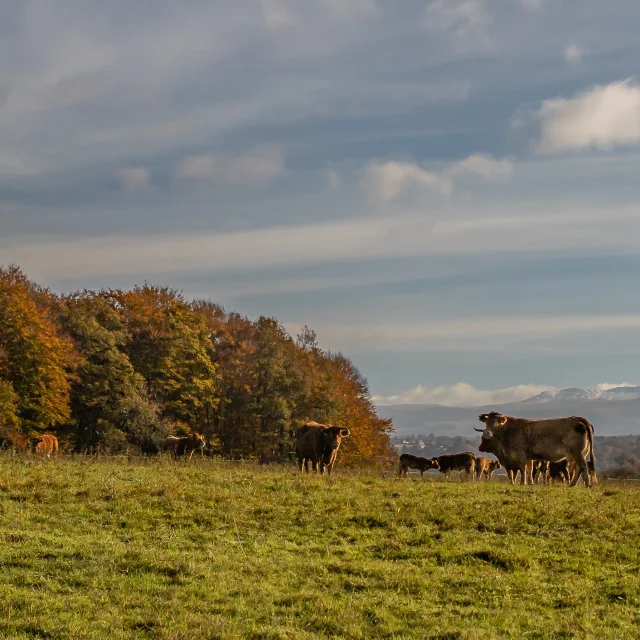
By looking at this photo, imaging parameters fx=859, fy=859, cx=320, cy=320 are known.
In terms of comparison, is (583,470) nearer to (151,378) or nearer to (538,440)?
(538,440)

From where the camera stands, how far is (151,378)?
6431 cm

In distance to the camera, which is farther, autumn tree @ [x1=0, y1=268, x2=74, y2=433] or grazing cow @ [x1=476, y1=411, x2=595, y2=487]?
autumn tree @ [x1=0, y1=268, x2=74, y2=433]

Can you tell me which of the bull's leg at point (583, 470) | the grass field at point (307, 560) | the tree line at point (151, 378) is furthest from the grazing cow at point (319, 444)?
the tree line at point (151, 378)

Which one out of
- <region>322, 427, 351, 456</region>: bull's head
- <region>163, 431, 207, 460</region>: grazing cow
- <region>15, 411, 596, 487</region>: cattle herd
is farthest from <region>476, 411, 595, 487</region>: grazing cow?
<region>163, 431, 207, 460</region>: grazing cow

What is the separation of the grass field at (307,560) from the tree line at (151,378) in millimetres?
32914

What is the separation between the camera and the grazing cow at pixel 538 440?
29422 mm

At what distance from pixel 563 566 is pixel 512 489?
9148 millimetres

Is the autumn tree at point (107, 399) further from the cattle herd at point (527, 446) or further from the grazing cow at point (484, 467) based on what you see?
the grazing cow at point (484, 467)

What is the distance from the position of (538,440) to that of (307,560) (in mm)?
17160

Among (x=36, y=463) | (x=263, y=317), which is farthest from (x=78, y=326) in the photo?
(x=36, y=463)

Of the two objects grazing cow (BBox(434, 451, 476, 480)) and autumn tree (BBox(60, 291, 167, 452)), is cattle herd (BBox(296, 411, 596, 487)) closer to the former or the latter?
grazing cow (BBox(434, 451, 476, 480))

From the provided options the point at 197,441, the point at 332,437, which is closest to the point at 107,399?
the point at 197,441

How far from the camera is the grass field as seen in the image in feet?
37.4

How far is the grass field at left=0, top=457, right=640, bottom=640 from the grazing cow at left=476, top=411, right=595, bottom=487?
6352 mm
